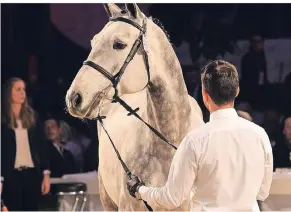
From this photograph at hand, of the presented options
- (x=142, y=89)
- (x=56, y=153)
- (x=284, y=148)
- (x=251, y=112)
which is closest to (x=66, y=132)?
(x=56, y=153)

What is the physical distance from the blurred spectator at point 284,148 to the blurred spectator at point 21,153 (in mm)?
1742

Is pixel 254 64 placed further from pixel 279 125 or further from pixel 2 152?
pixel 2 152

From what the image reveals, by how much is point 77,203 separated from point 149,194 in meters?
3.32

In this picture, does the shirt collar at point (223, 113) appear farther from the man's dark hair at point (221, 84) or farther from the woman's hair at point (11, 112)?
the woman's hair at point (11, 112)

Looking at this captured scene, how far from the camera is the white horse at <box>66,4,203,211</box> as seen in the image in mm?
2898

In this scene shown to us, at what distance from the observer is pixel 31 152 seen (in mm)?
5574

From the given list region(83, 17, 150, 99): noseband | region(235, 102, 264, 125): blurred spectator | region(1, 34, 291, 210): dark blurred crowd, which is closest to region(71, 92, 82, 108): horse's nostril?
region(83, 17, 150, 99): noseband

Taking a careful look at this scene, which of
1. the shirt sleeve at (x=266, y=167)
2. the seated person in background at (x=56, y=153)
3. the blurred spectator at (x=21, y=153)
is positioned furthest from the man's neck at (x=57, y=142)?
the shirt sleeve at (x=266, y=167)

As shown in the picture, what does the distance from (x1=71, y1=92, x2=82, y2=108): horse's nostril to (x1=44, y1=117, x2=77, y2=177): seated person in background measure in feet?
→ 10.8

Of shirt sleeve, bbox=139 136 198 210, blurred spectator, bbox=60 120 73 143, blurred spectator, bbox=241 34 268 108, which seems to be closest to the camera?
shirt sleeve, bbox=139 136 198 210

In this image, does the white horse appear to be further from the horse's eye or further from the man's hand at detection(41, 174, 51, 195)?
the man's hand at detection(41, 174, 51, 195)

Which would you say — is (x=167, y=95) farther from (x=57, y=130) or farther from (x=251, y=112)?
(x=57, y=130)

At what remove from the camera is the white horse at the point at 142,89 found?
290cm

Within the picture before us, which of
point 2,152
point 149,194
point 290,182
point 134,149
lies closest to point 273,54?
point 290,182
